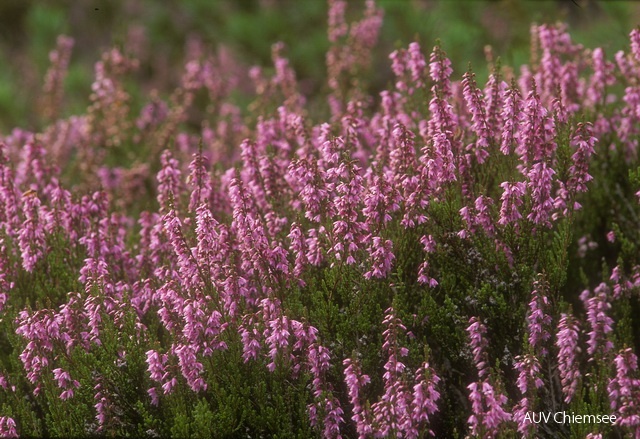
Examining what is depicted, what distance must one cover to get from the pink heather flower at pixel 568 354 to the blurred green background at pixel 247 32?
3628 millimetres

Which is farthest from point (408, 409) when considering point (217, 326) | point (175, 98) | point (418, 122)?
point (175, 98)

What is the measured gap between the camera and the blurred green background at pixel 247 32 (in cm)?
848

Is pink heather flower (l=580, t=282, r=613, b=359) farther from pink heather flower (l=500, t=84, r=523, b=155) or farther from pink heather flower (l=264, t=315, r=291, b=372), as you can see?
pink heather flower (l=264, t=315, r=291, b=372)

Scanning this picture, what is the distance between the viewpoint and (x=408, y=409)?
360 cm

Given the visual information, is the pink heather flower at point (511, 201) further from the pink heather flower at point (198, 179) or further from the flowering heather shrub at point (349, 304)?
the pink heather flower at point (198, 179)

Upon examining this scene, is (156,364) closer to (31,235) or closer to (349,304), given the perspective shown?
(349,304)

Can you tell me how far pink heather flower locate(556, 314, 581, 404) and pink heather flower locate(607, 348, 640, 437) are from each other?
202 mm

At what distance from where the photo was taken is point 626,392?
11.6ft

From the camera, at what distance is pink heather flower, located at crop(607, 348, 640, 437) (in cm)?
348

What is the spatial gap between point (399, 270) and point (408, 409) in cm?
71

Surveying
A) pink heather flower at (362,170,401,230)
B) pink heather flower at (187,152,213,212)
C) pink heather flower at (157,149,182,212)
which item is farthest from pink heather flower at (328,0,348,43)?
pink heather flower at (362,170,401,230)

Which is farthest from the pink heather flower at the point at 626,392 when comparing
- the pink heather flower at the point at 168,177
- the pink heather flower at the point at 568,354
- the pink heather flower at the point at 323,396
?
the pink heather flower at the point at 168,177

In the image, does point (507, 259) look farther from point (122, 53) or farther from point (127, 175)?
point (122, 53)

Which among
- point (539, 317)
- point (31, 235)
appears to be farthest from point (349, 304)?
point (31, 235)
